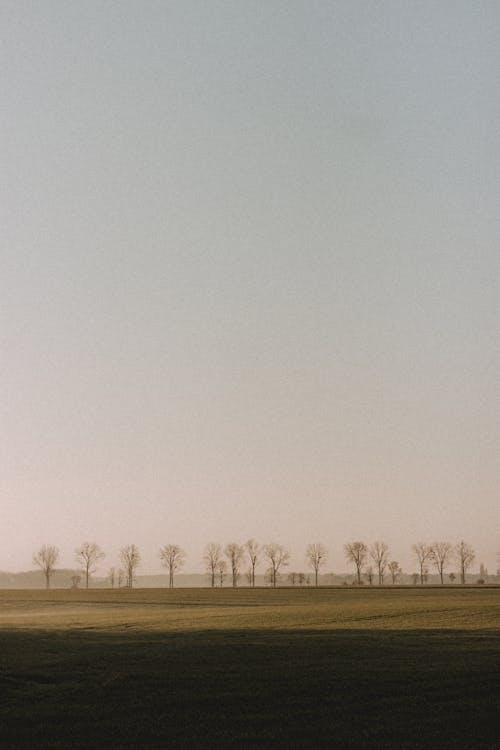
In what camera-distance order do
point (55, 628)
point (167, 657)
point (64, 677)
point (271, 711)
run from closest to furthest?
point (271, 711) < point (64, 677) < point (167, 657) < point (55, 628)

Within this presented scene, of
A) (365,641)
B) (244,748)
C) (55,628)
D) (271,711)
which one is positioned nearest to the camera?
(244,748)

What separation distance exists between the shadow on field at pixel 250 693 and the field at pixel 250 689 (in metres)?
0.05

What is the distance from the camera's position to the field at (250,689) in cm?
1973

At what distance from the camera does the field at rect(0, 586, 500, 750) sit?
64.7ft

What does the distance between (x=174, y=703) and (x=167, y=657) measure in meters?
9.29

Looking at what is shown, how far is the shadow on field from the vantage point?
19.7 m

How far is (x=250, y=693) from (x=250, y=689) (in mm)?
673

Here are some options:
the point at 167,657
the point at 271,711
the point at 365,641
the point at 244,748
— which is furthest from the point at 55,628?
the point at 244,748

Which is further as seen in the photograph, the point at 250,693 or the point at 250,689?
the point at 250,689

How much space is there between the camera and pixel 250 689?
25453 mm

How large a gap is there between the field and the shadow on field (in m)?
0.05

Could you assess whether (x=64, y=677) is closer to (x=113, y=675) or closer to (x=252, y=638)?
(x=113, y=675)

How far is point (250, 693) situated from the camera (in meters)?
24.8

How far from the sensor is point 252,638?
39875 millimetres
